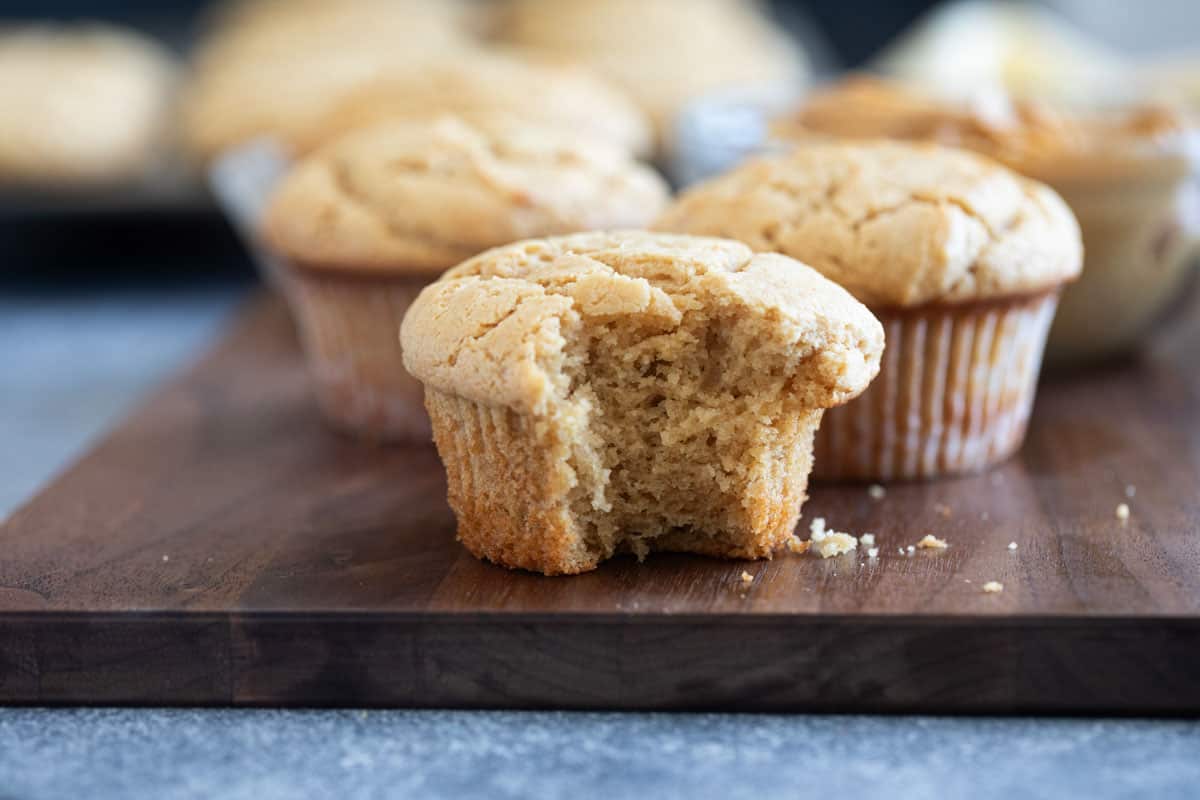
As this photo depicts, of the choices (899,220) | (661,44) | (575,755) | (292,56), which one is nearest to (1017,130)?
(899,220)

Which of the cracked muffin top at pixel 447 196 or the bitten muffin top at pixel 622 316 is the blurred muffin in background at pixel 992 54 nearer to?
the cracked muffin top at pixel 447 196

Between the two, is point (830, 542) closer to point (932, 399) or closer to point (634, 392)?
point (634, 392)

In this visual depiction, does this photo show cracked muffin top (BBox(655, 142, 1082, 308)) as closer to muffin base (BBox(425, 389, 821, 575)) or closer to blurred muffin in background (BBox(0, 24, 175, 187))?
muffin base (BBox(425, 389, 821, 575))

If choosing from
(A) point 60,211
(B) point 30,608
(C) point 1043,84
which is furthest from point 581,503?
(A) point 60,211

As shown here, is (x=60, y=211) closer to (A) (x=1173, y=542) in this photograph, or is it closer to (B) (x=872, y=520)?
(B) (x=872, y=520)

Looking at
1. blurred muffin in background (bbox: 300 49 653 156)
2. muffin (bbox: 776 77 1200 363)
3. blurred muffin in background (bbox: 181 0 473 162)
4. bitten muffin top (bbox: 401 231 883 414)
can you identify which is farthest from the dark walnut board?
blurred muffin in background (bbox: 181 0 473 162)

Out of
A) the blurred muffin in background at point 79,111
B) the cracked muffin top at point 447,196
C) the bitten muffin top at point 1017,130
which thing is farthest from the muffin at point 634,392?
the blurred muffin in background at point 79,111
